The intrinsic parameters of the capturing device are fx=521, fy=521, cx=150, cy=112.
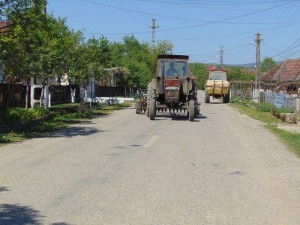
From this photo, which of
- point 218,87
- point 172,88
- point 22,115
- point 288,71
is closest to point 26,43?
point 22,115

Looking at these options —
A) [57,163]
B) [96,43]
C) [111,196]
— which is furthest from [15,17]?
[96,43]

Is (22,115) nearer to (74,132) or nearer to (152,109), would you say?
(74,132)

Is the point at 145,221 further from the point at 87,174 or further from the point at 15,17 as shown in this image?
the point at 15,17

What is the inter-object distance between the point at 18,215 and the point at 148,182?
8.98 feet

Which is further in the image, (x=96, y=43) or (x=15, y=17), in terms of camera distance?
(x=96, y=43)

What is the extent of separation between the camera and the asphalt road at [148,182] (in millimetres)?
6707

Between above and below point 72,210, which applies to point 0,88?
above

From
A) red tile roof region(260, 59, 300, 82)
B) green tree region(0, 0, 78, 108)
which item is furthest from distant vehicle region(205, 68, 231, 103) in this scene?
green tree region(0, 0, 78, 108)

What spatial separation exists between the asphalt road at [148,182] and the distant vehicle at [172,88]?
27.9 ft

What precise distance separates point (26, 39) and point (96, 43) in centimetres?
1679

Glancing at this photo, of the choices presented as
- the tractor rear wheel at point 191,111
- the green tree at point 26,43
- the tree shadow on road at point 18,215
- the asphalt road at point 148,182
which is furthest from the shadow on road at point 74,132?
the tree shadow on road at point 18,215

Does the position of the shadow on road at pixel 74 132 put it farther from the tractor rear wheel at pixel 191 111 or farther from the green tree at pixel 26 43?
the tractor rear wheel at pixel 191 111

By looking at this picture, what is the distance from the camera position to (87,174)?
9492 mm

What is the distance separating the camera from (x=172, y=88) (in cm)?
2420
